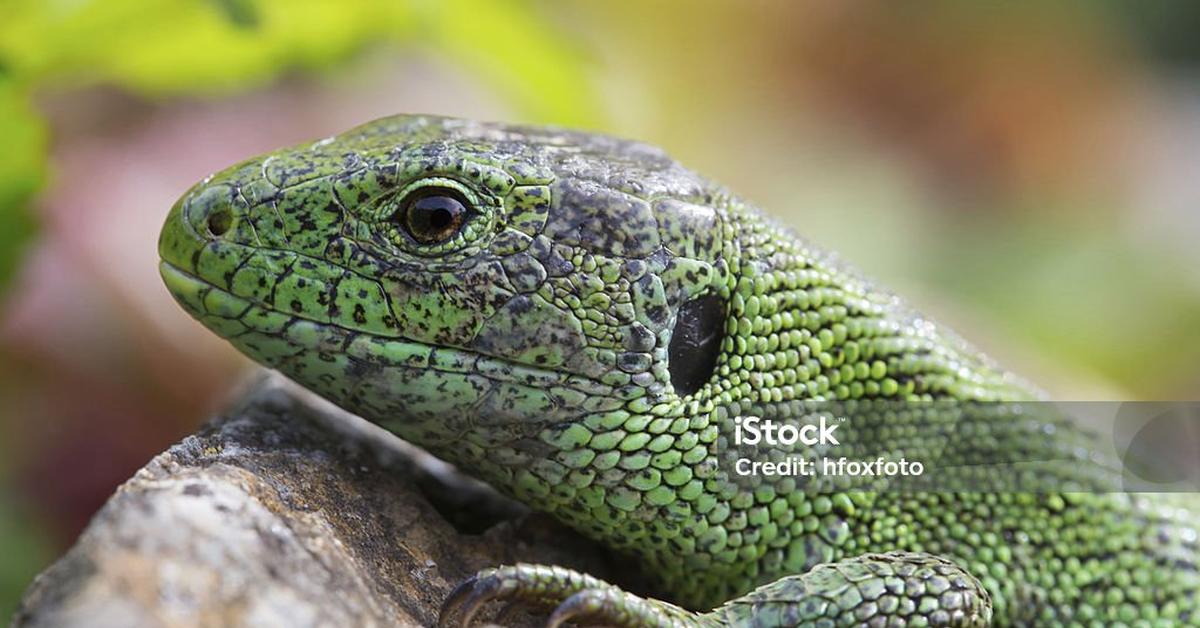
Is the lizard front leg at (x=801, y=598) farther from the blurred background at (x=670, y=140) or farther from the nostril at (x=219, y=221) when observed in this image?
the blurred background at (x=670, y=140)

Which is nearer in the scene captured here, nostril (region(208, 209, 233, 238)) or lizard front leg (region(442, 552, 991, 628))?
lizard front leg (region(442, 552, 991, 628))

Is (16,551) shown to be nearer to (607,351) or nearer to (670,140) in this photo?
(607,351)

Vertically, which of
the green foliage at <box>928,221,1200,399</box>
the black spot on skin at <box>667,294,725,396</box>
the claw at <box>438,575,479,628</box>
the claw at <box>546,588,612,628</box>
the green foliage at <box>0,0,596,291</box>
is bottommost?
the claw at <box>438,575,479,628</box>

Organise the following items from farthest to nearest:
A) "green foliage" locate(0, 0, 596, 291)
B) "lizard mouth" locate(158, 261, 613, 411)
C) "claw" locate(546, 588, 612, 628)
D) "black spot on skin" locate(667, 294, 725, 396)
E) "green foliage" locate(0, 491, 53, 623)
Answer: "green foliage" locate(0, 491, 53, 623) → "green foliage" locate(0, 0, 596, 291) → "black spot on skin" locate(667, 294, 725, 396) → "lizard mouth" locate(158, 261, 613, 411) → "claw" locate(546, 588, 612, 628)

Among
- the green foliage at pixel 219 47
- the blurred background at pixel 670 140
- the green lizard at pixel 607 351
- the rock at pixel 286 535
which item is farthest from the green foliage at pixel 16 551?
the green lizard at pixel 607 351

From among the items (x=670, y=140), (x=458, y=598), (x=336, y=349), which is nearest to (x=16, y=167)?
(x=336, y=349)

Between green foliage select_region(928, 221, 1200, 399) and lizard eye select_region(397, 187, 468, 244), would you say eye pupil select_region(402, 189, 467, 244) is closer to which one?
lizard eye select_region(397, 187, 468, 244)

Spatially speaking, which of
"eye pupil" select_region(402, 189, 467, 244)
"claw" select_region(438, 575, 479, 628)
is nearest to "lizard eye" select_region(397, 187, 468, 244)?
"eye pupil" select_region(402, 189, 467, 244)

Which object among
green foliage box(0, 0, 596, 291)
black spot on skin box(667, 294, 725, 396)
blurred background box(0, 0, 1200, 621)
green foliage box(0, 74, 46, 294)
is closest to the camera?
black spot on skin box(667, 294, 725, 396)
